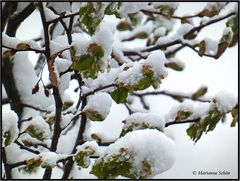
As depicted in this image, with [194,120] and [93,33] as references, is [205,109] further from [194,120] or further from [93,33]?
[93,33]

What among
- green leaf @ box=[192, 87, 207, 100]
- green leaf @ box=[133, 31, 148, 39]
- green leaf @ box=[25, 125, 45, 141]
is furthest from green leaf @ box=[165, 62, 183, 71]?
green leaf @ box=[25, 125, 45, 141]

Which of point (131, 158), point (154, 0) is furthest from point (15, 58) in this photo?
point (131, 158)

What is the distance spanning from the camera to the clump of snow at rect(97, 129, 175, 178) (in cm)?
78

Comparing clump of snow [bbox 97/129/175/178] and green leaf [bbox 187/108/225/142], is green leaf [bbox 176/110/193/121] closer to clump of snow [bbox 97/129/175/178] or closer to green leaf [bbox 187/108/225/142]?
green leaf [bbox 187/108/225/142]

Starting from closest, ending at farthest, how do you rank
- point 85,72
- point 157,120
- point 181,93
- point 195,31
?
point 85,72 < point 157,120 < point 195,31 < point 181,93

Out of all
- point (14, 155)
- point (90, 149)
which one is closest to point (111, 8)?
point (90, 149)

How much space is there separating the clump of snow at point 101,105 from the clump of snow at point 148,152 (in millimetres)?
319

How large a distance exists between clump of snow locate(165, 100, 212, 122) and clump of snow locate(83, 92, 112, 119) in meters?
0.28

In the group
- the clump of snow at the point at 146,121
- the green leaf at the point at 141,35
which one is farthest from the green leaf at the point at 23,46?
the green leaf at the point at 141,35

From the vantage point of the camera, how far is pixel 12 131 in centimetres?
109

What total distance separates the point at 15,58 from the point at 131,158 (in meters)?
1.22

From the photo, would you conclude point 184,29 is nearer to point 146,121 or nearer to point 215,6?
point 215,6

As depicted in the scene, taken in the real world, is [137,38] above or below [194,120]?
above

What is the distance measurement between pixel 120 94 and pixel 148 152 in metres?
0.33
